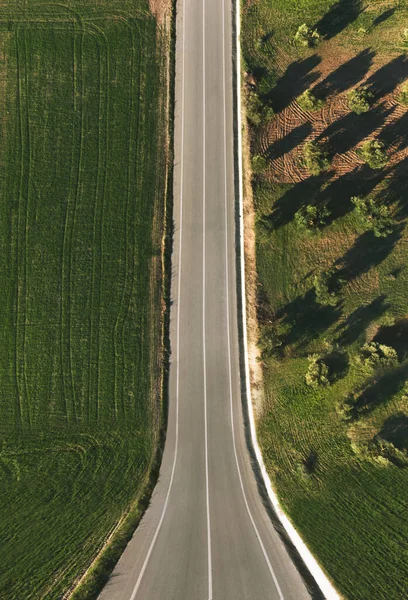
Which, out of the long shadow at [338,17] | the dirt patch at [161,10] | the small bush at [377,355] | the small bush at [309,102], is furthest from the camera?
the dirt patch at [161,10]

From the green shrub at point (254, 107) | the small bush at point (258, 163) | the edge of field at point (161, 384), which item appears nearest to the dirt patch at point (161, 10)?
the edge of field at point (161, 384)

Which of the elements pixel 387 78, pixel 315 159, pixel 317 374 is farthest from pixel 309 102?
pixel 317 374

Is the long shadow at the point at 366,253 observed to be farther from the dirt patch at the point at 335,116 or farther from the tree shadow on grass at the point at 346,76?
the tree shadow on grass at the point at 346,76

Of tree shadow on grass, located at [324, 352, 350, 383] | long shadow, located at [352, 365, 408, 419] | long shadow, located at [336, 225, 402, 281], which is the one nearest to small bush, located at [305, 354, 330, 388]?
tree shadow on grass, located at [324, 352, 350, 383]

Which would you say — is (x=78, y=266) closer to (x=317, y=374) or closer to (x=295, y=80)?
(x=317, y=374)

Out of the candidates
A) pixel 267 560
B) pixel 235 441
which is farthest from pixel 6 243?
pixel 267 560

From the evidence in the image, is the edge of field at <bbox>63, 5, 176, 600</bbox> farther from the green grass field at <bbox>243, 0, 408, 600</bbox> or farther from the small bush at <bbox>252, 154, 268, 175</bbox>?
the green grass field at <bbox>243, 0, 408, 600</bbox>

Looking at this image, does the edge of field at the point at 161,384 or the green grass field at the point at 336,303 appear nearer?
the edge of field at the point at 161,384
